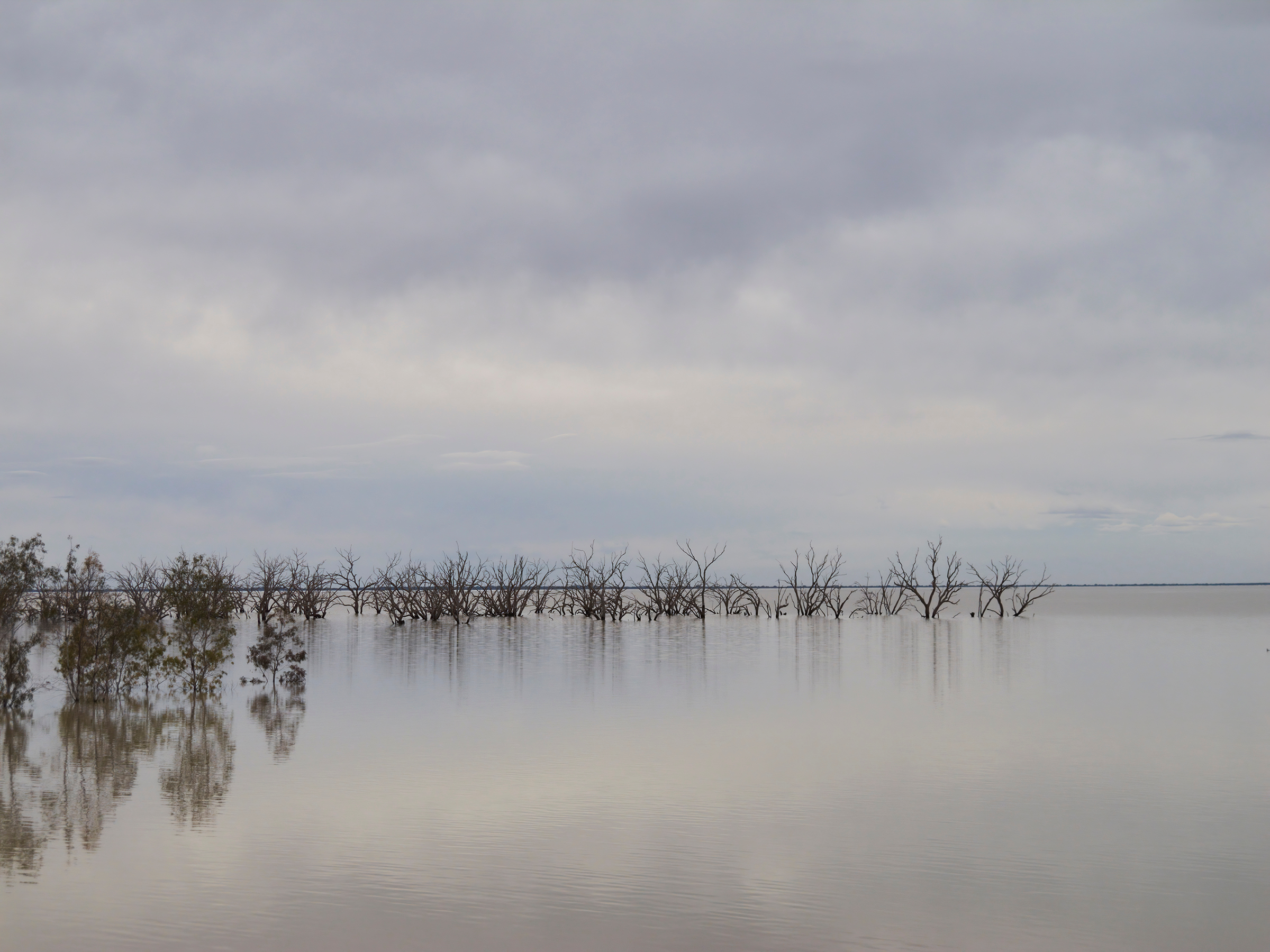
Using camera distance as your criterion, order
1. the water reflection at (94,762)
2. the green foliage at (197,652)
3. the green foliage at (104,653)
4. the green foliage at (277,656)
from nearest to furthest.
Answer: the water reflection at (94,762) < the green foliage at (104,653) < the green foliage at (197,652) < the green foliage at (277,656)

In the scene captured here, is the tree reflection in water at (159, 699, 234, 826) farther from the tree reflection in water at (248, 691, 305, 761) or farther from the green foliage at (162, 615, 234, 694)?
the green foliage at (162, 615, 234, 694)

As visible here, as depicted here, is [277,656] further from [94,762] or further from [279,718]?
[94,762]

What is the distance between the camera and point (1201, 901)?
6.61m

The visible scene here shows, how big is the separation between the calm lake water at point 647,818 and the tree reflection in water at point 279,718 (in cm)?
7

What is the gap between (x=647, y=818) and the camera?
28.2 ft

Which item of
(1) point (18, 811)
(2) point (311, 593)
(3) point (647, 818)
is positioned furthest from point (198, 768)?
(2) point (311, 593)

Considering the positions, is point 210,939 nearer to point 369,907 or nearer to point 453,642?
point 369,907

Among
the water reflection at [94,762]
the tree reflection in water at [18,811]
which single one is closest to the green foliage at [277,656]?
the water reflection at [94,762]

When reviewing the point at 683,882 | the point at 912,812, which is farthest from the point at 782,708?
the point at 683,882

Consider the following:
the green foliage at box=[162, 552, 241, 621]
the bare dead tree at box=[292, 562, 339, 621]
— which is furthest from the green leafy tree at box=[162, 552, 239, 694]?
the bare dead tree at box=[292, 562, 339, 621]

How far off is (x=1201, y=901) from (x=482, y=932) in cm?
444

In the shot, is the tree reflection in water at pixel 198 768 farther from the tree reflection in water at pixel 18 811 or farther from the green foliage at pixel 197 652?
the green foliage at pixel 197 652

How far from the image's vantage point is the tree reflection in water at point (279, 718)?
12.0 meters

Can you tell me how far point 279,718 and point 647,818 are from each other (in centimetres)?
756
